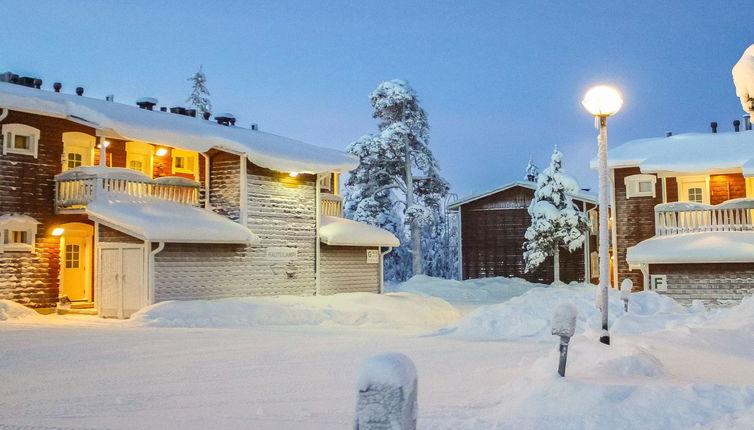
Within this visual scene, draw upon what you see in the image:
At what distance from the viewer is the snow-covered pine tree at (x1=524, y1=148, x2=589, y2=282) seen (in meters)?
37.7

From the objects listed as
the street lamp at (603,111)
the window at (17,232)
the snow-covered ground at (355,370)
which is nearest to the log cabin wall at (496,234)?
the snow-covered ground at (355,370)

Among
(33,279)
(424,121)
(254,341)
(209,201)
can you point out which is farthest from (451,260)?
(254,341)

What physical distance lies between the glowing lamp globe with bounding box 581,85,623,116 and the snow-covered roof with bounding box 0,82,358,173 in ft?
48.5

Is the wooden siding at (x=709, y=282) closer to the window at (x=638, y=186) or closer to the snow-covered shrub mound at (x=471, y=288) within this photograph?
the window at (x=638, y=186)

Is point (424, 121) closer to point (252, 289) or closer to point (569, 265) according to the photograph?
point (569, 265)

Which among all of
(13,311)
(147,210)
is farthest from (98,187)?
(13,311)

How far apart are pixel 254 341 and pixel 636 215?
17076mm

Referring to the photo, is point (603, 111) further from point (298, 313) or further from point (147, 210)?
point (147, 210)

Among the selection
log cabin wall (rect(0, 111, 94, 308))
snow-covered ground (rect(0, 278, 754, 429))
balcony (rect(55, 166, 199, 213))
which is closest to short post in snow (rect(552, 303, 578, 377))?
snow-covered ground (rect(0, 278, 754, 429))

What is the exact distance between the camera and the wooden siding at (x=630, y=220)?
26.6 m

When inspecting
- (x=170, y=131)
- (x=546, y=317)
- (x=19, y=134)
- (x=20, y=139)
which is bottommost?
(x=546, y=317)

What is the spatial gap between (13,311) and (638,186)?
68.0 feet

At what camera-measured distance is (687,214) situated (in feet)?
79.5

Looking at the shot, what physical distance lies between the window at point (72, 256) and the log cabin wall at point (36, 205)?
4.71 ft
